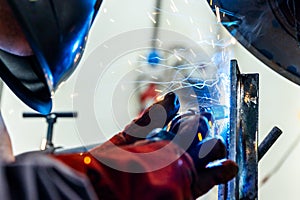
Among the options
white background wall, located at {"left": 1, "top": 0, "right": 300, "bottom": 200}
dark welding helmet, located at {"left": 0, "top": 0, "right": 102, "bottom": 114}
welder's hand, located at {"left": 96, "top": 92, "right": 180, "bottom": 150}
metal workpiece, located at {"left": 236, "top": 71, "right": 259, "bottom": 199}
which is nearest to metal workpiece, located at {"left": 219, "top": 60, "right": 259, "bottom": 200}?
metal workpiece, located at {"left": 236, "top": 71, "right": 259, "bottom": 199}

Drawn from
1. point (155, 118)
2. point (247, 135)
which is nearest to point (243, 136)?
point (247, 135)

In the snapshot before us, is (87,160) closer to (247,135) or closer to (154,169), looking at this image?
(154,169)

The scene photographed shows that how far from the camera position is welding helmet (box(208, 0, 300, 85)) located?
3.37ft

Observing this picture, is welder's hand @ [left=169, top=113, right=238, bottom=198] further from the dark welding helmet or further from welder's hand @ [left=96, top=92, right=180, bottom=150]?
the dark welding helmet

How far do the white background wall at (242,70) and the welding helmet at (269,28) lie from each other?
3.28ft

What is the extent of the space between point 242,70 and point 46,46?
1.59 meters

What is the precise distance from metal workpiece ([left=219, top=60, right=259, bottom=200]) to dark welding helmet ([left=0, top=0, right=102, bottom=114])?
12.2 inches

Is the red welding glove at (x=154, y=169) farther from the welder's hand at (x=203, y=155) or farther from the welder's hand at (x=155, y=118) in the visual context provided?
the welder's hand at (x=155, y=118)

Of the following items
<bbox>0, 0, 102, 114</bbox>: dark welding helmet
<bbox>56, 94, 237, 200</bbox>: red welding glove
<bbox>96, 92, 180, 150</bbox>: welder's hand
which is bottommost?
<bbox>56, 94, 237, 200</bbox>: red welding glove

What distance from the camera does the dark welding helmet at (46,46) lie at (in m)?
0.71

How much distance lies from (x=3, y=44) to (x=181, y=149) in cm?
37

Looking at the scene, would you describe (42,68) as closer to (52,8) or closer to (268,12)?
(52,8)

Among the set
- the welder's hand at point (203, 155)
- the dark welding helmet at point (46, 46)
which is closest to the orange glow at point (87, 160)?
the welder's hand at point (203, 155)

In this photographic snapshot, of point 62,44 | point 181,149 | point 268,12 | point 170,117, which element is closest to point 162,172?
point 181,149
